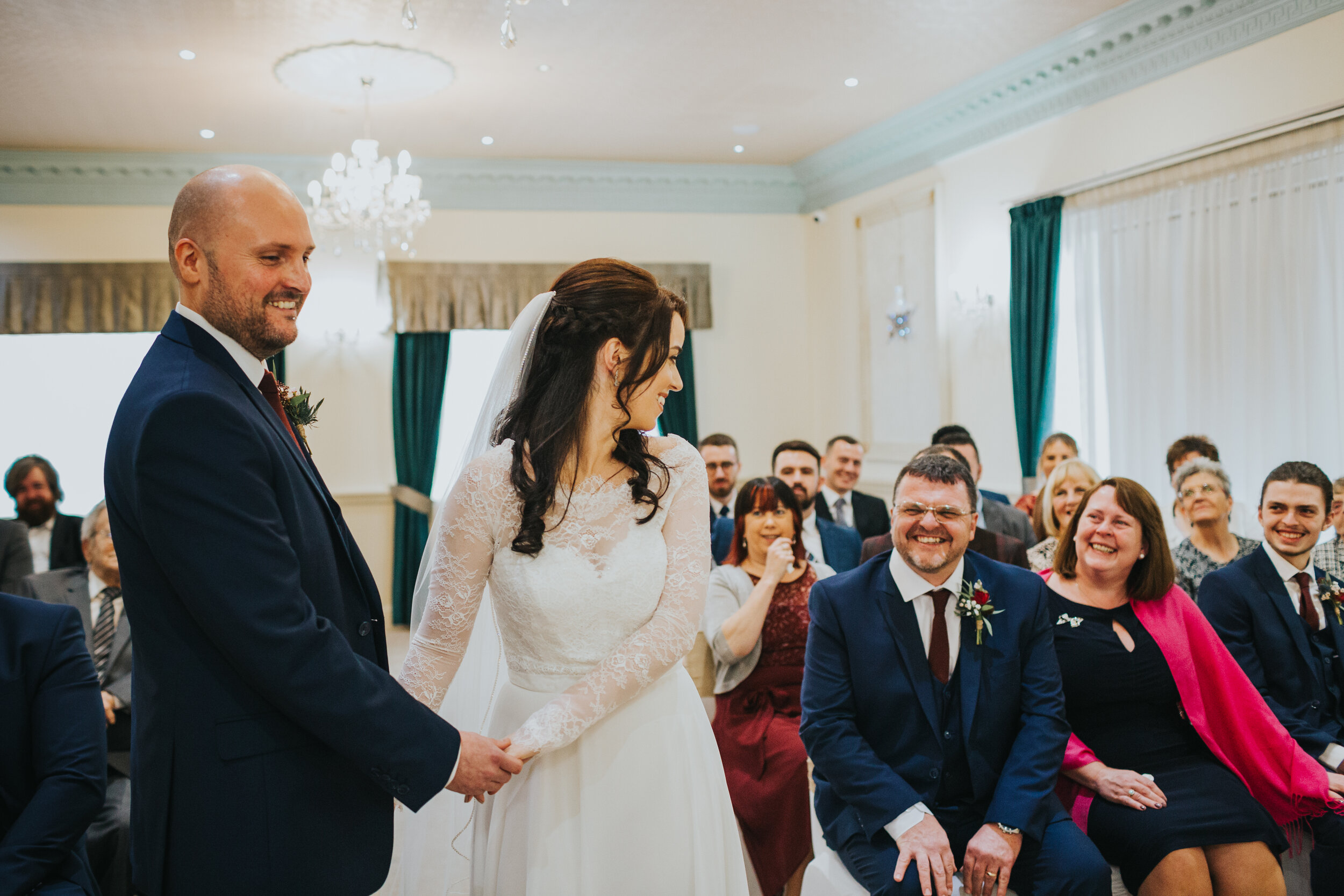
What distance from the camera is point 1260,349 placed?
5.02 meters

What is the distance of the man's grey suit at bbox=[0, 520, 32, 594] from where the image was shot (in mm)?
4371

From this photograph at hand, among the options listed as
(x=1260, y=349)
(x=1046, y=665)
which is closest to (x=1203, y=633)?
(x=1046, y=665)

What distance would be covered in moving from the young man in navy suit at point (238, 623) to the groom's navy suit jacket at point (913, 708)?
1271 mm

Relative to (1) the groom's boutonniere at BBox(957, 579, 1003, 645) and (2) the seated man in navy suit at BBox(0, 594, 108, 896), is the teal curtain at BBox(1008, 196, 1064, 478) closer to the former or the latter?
(1) the groom's boutonniere at BBox(957, 579, 1003, 645)

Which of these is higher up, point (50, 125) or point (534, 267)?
point (50, 125)

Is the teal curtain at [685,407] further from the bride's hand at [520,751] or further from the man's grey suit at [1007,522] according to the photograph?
the bride's hand at [520,751]

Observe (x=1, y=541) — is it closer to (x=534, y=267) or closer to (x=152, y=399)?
(x=152, y=399)

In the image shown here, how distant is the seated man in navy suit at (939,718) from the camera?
2348 mm

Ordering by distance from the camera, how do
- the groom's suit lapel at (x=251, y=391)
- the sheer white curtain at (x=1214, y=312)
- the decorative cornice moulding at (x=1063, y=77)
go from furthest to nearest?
the decorative cornice moulding at (x=1063, y=77) → the sheer white curtain at (x=1214, y=312) → the groom's suit lapel at (x=251, y=391)

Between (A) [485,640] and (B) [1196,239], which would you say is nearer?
(A) [485,640]

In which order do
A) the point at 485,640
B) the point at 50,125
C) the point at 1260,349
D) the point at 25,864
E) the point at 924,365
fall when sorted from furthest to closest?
the point at 924,365 < the point at 50,125 < the point at 1260,349 < the point at 485,640 < the point at 25,864

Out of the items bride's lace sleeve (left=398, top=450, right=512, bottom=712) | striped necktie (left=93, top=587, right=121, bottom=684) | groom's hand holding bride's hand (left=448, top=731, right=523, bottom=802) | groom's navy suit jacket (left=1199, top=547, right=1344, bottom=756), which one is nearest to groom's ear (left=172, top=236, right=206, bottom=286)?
bride's lace sleeve (left=398, top=450, right=512, bottom=712)

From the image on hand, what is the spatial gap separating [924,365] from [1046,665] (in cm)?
520

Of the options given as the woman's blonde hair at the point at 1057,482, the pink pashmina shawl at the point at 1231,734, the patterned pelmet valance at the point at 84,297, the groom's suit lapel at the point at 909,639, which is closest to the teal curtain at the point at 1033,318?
the woman's blonde hair at the point at 1057,482
